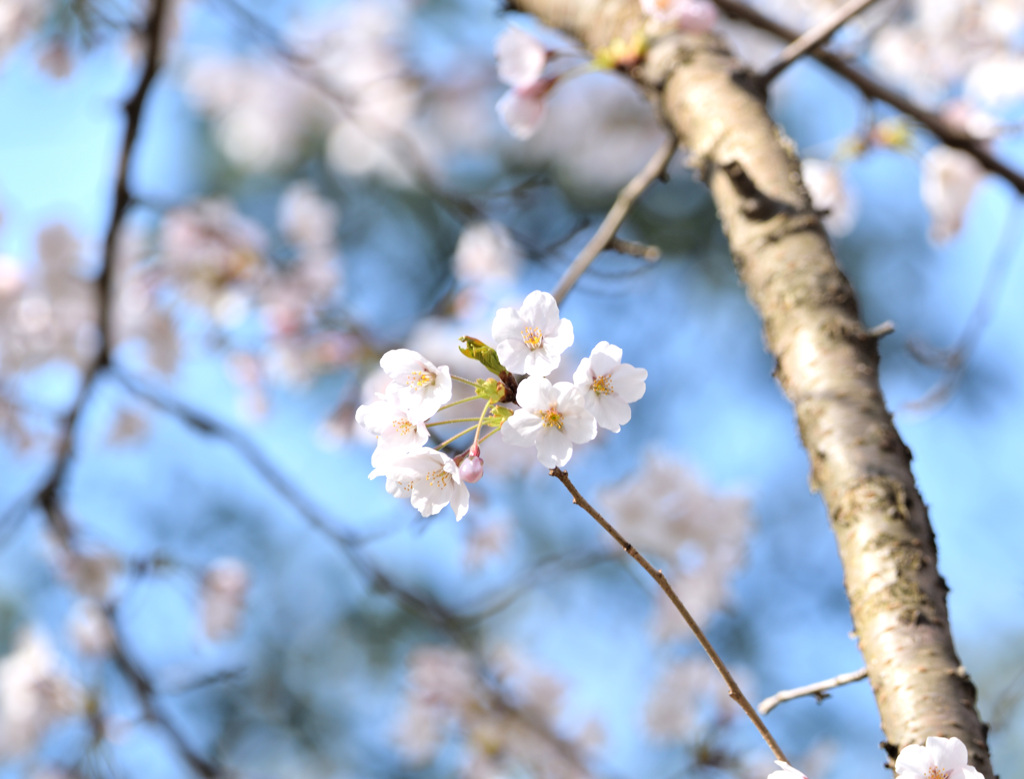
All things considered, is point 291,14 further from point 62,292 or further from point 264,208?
point 62,292

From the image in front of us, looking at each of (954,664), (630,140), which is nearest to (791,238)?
(954,664)

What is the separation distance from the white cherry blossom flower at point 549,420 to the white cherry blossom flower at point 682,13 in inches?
25.4

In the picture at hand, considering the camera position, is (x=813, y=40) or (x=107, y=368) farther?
(x=107, y=368)

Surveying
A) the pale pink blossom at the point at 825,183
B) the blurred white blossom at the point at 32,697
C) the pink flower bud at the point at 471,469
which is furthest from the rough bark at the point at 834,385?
the blurred white blossom at the point at 32,697

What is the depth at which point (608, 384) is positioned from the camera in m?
0.59

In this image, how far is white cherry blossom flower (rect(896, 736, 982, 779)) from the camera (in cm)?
44

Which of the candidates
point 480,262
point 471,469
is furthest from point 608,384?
point 480,262

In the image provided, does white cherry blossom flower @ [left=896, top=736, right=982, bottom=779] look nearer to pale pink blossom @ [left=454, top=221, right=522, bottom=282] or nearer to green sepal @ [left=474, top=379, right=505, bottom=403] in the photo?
green sepal @ [left=474, top=379, right=505, bottom=403]

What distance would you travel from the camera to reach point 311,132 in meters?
4.70

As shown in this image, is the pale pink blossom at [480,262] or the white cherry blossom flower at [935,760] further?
the pale pink blossom at [480,262]

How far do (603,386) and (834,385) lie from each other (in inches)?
8.4

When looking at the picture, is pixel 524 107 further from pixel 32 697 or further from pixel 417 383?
pixel 32 697

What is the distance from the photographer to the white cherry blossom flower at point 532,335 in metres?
0.54

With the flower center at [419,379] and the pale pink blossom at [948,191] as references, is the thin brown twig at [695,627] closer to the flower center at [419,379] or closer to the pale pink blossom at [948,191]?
the flower center at [419,379]
